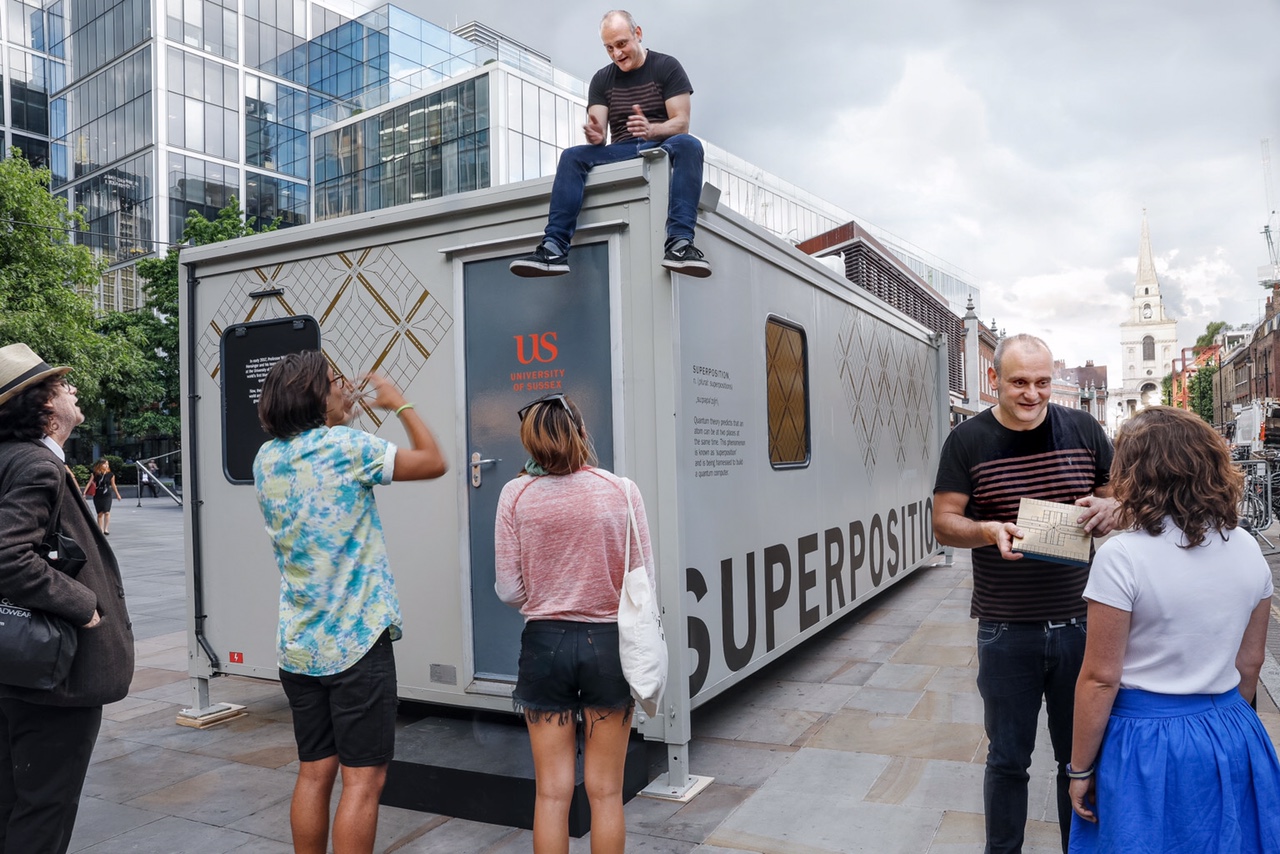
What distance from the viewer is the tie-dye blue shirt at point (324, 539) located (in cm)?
289

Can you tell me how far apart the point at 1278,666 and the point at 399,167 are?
40199 mm

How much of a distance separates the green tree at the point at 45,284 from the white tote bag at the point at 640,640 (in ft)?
74.1

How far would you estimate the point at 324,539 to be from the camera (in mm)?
2918

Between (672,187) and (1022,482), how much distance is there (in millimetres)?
2063

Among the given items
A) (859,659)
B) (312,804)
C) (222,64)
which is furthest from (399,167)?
(312,804)

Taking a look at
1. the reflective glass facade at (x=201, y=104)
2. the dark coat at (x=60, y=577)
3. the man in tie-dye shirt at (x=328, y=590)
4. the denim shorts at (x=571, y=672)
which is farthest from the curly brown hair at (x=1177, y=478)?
the reflective glass facade at (x=201, y=104)

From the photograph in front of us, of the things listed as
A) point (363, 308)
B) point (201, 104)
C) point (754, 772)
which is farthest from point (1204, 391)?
point (363, 308)

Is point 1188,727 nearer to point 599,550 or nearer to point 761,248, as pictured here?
point 599,550

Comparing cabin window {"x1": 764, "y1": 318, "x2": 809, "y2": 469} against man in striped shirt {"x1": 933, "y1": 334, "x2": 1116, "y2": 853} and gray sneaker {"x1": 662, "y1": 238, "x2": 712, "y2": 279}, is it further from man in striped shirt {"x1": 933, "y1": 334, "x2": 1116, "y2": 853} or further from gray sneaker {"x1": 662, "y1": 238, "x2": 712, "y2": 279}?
man in striped shirt {"x1": 933, "y1": 334, "x2": 1116, "y2": 853}

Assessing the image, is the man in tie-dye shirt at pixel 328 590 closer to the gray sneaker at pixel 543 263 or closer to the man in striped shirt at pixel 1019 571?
the gray sneaker at pixel 543 263

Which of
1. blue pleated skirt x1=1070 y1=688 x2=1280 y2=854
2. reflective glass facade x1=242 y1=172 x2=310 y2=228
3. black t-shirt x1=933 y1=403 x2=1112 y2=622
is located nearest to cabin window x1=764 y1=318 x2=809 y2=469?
black t-shirt x1=933 y1=403 x2=1112 y2=622

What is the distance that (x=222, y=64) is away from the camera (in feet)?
140

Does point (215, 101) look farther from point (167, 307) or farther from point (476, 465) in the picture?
point (476, 465)

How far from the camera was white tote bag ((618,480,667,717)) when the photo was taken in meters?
2.86
